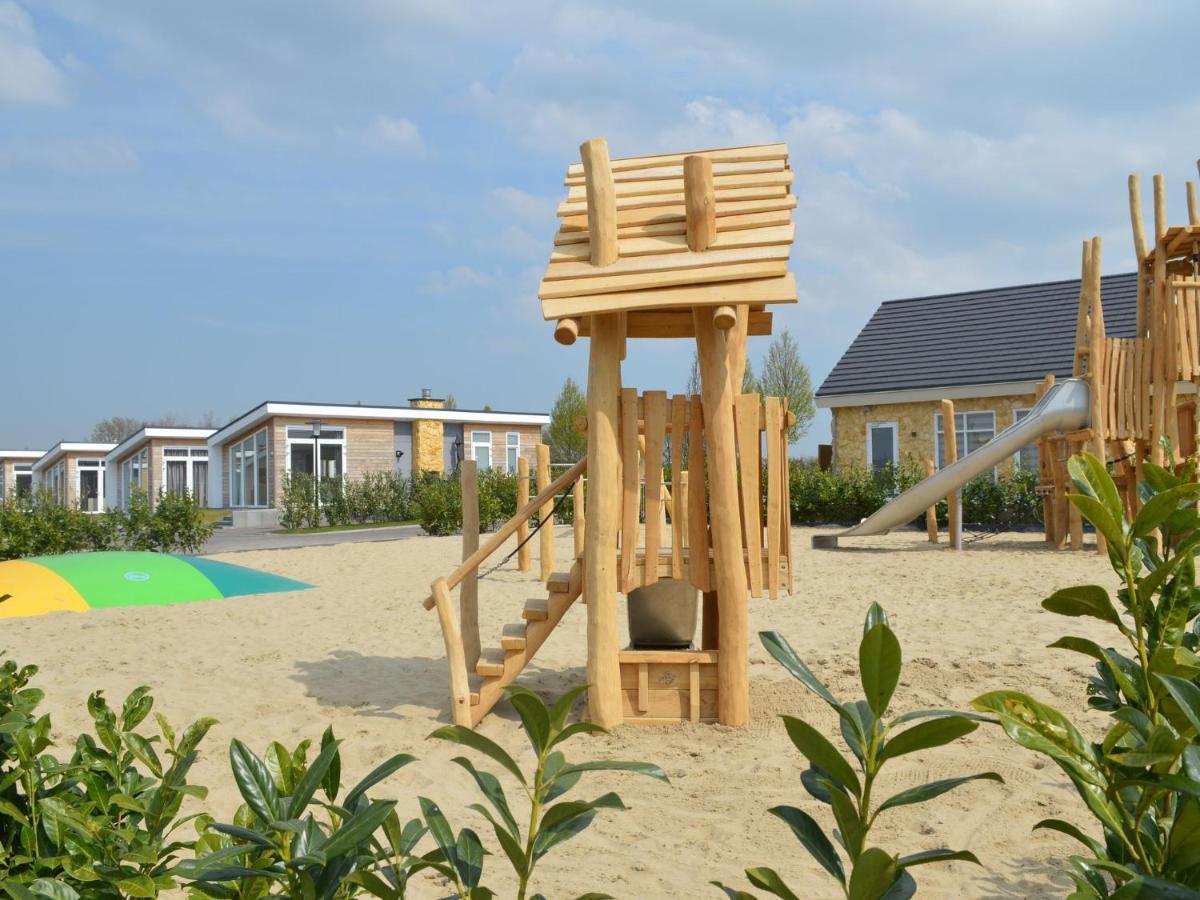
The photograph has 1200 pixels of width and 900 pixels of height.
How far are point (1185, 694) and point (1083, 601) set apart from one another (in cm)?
23

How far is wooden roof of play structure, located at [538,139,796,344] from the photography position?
5551 millimetres

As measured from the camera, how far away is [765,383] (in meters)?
43.9

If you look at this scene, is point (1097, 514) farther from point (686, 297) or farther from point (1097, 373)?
point (1097, 373)

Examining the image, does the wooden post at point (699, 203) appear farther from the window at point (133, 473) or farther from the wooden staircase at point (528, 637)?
the window at point (133, 473)

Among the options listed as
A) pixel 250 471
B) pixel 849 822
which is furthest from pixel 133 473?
pixel 849 822

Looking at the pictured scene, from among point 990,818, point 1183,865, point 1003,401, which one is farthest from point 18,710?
point 1003,401

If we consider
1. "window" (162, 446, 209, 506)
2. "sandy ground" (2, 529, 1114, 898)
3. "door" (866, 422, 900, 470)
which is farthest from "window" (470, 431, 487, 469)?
"sandy ground" (2, 529, 1114, 898)

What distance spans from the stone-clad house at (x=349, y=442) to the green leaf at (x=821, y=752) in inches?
1219

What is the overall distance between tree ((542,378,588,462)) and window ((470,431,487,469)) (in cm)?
257

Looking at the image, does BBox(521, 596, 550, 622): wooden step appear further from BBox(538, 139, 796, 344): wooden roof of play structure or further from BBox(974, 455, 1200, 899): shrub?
BBox(974, 455, 1200, 899): shrub

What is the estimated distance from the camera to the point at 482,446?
1455 inches

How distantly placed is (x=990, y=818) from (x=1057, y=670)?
2923 mm

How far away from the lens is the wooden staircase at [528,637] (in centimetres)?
604

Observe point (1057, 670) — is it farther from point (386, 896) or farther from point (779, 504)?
point (386, 896)
